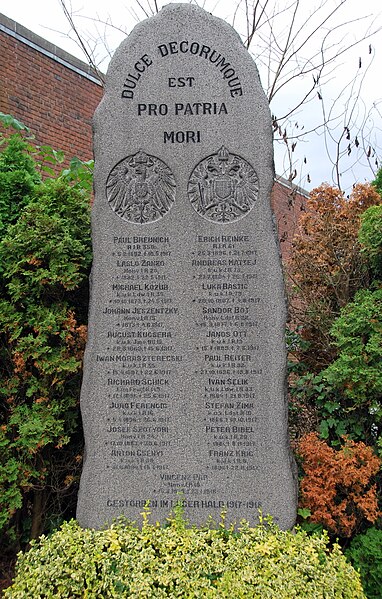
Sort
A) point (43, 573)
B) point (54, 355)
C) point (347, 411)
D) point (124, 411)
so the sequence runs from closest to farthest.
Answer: point (43, 573)
point (124, 411)
point (54, 355)
point (347, 411)

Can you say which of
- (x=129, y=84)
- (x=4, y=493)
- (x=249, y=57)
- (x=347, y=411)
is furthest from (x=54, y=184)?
(x=347, y=411)

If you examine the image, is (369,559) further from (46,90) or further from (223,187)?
(46,90)

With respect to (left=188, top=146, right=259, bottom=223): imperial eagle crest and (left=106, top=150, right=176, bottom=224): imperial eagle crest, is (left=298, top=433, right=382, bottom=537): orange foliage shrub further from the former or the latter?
(left=106, top=150, right=176, bottom=224): imperial eagle crest

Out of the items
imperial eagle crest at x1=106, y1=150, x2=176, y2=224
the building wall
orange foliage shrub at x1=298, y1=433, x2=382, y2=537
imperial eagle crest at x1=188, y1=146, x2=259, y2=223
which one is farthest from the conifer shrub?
the building wall

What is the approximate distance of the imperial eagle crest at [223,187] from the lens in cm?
399

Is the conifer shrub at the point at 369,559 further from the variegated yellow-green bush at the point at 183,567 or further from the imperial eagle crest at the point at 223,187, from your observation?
the imperial eagle crest at the point at 223,187

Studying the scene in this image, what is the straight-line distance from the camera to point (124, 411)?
3865 mm

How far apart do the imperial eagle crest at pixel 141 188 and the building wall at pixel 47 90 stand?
5.68 metres

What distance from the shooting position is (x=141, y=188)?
13.3 feet

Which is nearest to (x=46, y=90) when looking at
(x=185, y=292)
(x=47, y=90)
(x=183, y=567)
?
(x=47, y=90)

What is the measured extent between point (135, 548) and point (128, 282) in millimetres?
1842

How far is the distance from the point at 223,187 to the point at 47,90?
8.57 m

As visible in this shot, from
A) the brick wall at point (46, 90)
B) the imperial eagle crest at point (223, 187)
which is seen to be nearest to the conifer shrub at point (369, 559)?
the imperial eagle crest at point (223, 187)

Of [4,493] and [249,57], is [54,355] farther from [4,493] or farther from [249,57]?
[249,57]
